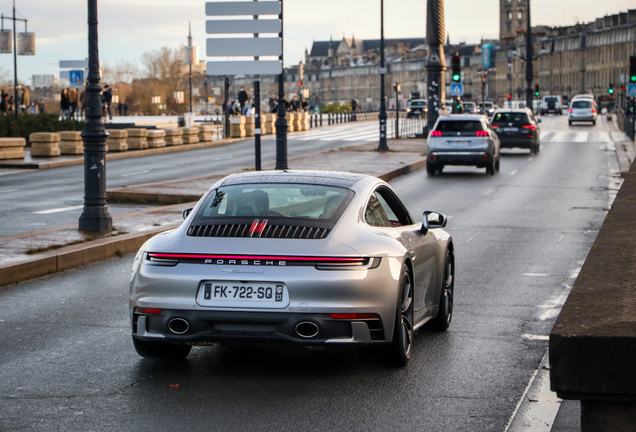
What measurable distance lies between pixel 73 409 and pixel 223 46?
15843 millimetres

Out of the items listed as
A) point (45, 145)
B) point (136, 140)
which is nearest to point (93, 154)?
point (45, 145)

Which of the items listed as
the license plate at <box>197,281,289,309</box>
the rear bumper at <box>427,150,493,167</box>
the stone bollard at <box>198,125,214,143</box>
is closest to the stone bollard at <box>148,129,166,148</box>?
the stone bollard at <box>198,125,214,143</box>

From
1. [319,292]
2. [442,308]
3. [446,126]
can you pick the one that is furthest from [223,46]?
[319,292]

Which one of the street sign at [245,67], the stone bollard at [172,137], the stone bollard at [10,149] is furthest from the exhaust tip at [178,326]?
the stone bollard at [172,137]

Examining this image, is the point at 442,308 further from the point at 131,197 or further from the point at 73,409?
the point at 131,197

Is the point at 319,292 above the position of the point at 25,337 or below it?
above

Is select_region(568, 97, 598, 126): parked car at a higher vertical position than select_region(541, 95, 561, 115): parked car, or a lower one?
lower

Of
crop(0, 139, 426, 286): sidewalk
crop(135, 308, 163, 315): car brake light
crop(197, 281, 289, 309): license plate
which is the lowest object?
crop(0, 139, 426, 286): sidewalk

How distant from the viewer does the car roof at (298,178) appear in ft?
22.6

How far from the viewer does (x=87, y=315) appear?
841 cm

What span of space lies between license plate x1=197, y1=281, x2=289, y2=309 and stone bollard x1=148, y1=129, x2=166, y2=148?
110 feet

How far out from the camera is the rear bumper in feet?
89.6

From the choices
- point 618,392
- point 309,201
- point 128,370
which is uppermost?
point 309,201

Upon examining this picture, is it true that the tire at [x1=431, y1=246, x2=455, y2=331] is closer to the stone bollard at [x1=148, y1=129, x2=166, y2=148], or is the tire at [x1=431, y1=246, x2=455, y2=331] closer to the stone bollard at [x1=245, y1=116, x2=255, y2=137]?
the stone bollard at [x1=148, y1=129, x2=166, y2=148]
